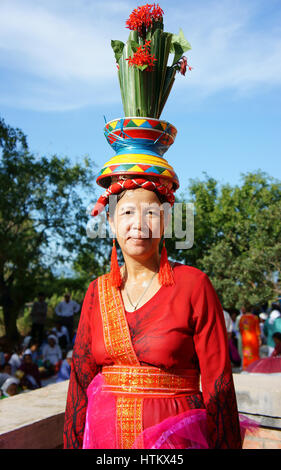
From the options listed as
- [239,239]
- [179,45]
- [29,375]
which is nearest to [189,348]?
[179,45]

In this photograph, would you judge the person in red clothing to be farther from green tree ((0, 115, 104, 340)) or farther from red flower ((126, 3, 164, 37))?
green tree ((0, 115, 104, 340))

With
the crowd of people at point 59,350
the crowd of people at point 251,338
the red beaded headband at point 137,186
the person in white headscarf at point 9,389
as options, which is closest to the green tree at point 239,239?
the crowd of people at point 59,350

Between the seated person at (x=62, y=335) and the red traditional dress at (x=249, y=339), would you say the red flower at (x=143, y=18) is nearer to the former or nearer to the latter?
the red traditional dress at (x=249, y=339)

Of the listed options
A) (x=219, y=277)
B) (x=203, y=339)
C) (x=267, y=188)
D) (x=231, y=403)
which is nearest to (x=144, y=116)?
(x=203, y=339)

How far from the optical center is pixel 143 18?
2.34 meters

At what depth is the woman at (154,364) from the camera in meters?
1.98

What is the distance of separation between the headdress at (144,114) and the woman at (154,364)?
0.33 feet

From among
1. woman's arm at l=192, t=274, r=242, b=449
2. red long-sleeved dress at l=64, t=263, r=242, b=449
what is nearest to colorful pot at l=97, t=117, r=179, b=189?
red long-sleeved dress at l=64, t=263, r=242, b=449

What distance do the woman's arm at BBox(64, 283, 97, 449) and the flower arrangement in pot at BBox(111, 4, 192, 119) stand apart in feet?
3.50

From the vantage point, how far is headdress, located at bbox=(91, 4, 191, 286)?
2242 millimetres

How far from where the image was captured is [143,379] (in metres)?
2.04

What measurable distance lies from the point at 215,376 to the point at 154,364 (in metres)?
0.28
